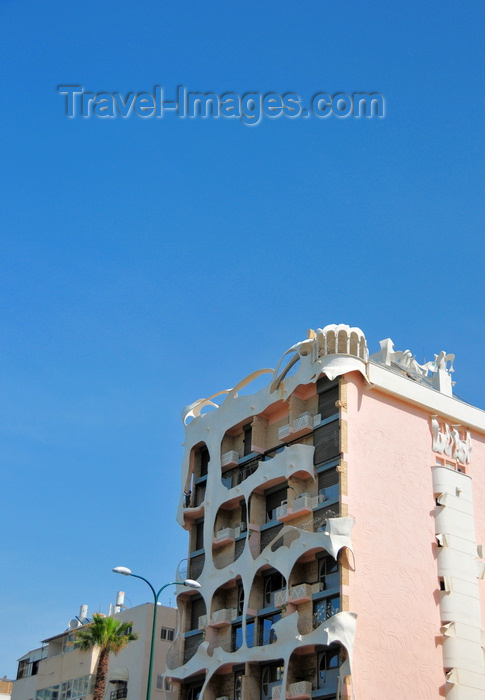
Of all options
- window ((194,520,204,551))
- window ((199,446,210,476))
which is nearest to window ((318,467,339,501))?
window ((194,520,204,551))

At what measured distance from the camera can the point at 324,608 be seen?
50344 mm

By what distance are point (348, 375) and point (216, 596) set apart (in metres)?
15.3

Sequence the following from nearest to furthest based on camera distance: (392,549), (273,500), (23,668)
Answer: (392,549)
(273,500)
(23,668)

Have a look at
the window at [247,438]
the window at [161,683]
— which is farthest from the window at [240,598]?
the window at [161,683]

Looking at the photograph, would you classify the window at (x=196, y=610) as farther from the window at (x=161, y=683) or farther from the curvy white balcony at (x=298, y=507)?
the curvy white balcony at (x=298, y=507)

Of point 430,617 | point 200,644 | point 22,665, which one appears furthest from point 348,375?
point 22,665

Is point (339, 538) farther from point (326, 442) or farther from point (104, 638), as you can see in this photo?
point (104, 638)

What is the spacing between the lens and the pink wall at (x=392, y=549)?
49.2 meters

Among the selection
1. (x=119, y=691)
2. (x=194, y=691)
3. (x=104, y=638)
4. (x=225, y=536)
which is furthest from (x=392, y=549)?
(x=119, y=691)

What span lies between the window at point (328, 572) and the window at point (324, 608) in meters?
0.70

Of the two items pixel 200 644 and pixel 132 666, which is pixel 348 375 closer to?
pixel 200 644

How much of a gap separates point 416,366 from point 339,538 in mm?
16407

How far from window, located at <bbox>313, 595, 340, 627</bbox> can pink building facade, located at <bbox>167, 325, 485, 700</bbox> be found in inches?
4.1

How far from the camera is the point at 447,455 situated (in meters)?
58.7
